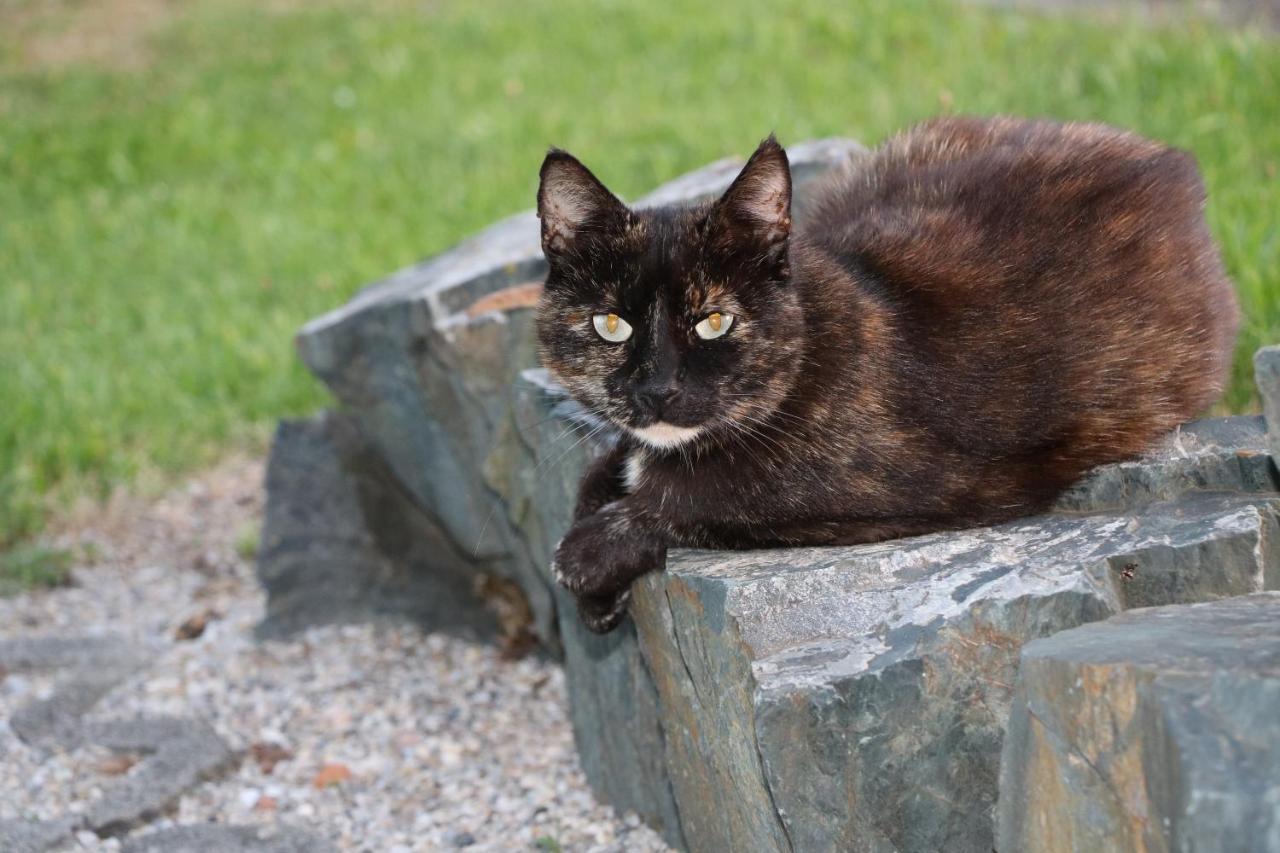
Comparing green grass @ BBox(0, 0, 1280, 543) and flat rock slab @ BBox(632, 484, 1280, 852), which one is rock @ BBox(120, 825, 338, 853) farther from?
green grass @ BBox(0, 0, 1280, 543)

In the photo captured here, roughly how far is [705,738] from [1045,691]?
3.31ft

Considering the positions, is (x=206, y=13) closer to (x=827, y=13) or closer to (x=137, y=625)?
(x=827, y=13)

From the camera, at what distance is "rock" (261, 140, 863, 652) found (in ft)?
15.1

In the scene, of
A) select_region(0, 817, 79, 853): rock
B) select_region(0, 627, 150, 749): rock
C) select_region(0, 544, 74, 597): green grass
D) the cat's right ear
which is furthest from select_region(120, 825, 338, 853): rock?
select_region(0, 544, 74, 597): green grass

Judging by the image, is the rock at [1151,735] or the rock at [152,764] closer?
the rock at [1151,735]

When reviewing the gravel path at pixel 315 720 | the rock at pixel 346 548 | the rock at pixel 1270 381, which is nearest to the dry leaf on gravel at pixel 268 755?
the gravel path at pixel 315 720

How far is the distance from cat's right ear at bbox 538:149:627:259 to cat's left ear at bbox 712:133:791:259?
0.89 feet

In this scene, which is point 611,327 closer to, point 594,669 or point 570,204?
point 570,204

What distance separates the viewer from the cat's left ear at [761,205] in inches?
119

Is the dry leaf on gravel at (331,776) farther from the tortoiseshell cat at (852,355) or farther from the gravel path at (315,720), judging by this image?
the tortoiseshell cat at (852,355)

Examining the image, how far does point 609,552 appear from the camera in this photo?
3.23 meters

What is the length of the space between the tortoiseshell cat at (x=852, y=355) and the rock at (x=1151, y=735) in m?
0.78

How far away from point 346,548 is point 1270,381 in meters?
3.76

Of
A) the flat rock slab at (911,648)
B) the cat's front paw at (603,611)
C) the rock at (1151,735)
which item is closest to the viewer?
the rock at (1151,735)
